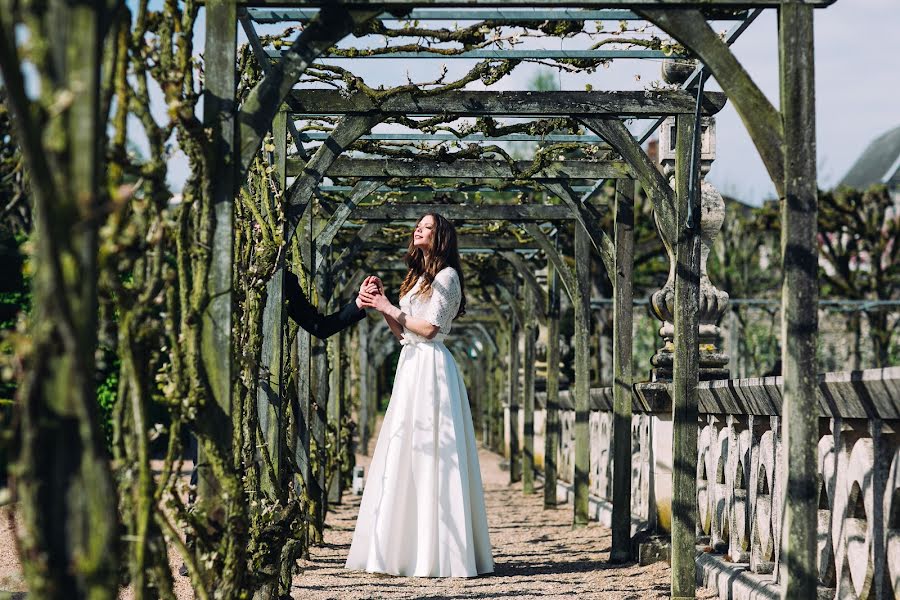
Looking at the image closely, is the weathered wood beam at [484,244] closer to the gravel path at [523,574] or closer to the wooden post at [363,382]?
the gravel path at [523,574]

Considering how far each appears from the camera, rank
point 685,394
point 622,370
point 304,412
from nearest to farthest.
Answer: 1. point 685,394
2. point 622,370
3. point 304,412

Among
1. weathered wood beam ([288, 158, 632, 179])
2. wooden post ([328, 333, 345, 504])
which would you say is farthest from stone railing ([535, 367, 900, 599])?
wooden post ([328, 333, 345, 504])

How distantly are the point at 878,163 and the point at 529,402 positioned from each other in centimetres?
3241

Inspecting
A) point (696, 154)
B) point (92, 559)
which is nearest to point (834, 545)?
point (696, 154)

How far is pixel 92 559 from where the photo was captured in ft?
7.58

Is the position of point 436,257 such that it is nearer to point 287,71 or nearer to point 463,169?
point 463,169

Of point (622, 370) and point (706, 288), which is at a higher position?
point (706, 288)

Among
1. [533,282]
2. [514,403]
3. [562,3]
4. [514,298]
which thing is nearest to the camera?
[562,3]

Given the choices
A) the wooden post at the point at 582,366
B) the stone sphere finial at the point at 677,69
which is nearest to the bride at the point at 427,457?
the stone sphere finial at the point at 677,69

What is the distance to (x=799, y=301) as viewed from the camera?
3734 millimetres

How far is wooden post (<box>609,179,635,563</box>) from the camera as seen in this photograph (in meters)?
7.36

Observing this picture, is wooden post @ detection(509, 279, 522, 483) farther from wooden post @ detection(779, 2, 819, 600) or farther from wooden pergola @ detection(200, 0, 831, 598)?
wooden post @ detection(779, 2, 819, 600)

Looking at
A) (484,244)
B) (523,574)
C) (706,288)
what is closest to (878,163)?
(484,244)

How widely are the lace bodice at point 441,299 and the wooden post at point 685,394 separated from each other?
116 cm
